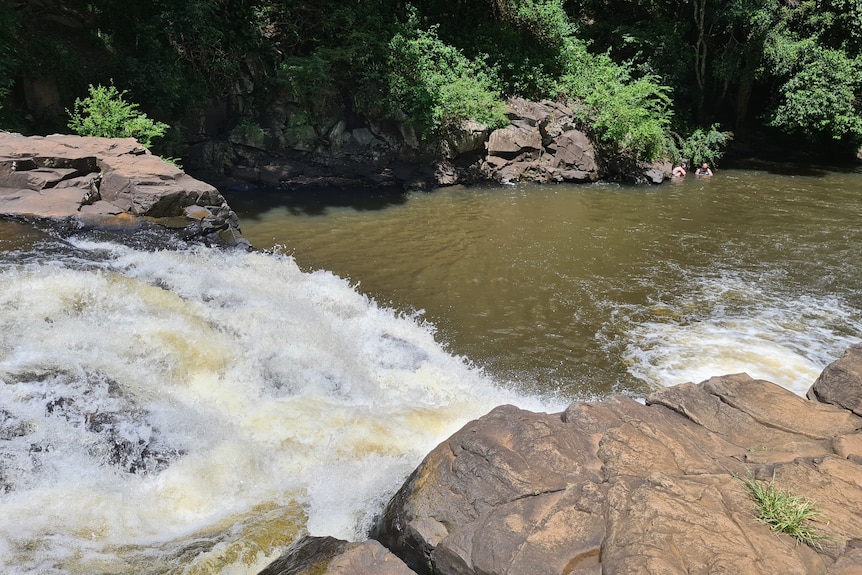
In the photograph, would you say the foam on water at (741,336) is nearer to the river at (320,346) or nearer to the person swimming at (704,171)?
the river at (320,346)

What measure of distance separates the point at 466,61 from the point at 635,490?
13566 millimetres

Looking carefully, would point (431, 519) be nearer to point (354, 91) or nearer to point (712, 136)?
point (354, 91)

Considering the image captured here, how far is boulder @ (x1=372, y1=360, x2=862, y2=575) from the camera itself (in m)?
2.55

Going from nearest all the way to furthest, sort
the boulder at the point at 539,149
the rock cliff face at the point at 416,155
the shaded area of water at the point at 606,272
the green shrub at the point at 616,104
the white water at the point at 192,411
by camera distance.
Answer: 1. the white water at the point at 192,411
2. the shaded area of water at the point at 606,272
3. the rock cliff face at the point at 416,155
4. the boulder at the point at 539,149
5. the green shrub at the point at 616,104

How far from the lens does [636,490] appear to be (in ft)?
9.36

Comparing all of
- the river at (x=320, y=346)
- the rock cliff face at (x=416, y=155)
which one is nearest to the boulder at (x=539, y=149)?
the rock cliff face at (x=416, y=155)

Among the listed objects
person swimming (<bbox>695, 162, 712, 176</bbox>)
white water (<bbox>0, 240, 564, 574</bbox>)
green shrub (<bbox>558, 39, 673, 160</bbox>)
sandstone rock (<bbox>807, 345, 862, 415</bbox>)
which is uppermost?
green shrub (<bbox>558, 39, 673, 160</bbox>)

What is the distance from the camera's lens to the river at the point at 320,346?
3715 mm

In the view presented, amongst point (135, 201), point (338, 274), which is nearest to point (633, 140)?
point (338, 274)

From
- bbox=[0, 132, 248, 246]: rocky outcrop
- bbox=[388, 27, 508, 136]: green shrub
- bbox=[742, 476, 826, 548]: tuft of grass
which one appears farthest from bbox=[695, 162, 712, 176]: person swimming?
bbox=[742, 476, 826, 548]: tuft of grass

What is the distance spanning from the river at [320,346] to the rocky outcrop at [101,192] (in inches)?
17.3

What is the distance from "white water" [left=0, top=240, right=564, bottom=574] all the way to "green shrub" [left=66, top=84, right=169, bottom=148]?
12.5 feet

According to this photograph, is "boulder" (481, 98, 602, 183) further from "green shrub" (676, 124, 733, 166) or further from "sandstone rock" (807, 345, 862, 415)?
"sandstone rock" (807, 345, 862, 415)

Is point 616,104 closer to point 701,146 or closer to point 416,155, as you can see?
point 701,146
